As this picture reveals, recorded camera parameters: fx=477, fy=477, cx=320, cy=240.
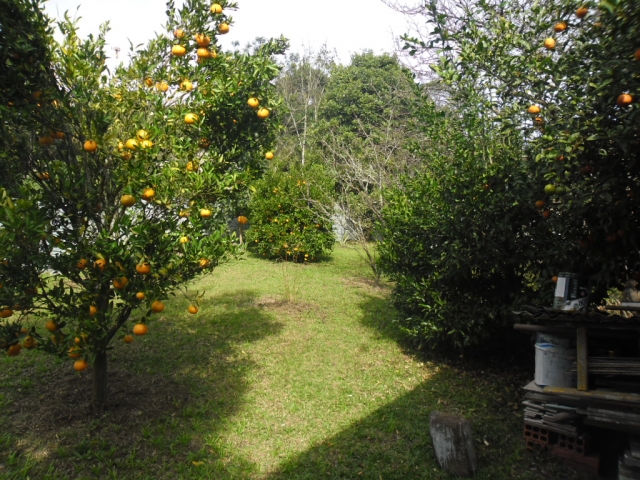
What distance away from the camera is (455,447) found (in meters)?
3.41

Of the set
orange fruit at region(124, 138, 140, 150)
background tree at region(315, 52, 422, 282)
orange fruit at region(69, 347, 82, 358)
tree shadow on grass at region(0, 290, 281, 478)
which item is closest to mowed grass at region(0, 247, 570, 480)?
tree shadow on grass at region(0, 290, 281, 478)

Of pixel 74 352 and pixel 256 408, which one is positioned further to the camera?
pixel 256 408

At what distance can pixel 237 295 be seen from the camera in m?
8.49

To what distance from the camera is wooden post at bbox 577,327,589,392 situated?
277 cm

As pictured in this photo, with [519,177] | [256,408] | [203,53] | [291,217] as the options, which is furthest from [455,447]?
[291,217]

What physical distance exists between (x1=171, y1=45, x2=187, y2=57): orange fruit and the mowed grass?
2994mm

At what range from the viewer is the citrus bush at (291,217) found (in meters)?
11.8

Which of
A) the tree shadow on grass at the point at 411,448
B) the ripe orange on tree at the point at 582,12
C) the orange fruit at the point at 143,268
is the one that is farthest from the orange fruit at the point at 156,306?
the ripe orange on tree at the point at 582,12

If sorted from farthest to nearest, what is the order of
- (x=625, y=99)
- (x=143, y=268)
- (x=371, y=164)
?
(x=371, y=164) → (x=143, y=268) → (x=625, y=99)

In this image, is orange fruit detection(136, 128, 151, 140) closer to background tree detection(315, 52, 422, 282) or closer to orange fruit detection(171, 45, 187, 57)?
orange fruit detection(171, 45, 187, 57)

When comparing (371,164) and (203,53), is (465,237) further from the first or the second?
(371,164)

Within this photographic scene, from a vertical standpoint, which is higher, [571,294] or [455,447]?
[571,294]

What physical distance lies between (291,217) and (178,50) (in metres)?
8.24

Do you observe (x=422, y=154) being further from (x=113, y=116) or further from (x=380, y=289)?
(x=380, y=289)
